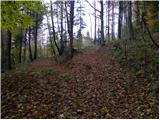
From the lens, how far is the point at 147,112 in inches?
367

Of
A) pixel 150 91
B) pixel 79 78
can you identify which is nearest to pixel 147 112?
pixel 150 91

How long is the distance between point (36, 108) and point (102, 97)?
2802mm

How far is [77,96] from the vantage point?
11.6 m

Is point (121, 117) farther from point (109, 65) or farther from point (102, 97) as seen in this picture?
point (109, 65)

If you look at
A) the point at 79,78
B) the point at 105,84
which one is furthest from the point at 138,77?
the point at 79,78

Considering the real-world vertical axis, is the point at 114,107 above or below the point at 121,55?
below

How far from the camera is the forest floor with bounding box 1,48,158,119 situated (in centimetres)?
956

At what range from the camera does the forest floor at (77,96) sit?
9.56m

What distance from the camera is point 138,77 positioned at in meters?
13.9

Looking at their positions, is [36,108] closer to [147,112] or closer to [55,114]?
[55,114]

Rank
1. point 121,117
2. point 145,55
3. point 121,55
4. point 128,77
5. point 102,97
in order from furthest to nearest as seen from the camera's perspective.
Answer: point 121,55 < point 145,55 < point 128,77 < point 102,97 < point 121,117

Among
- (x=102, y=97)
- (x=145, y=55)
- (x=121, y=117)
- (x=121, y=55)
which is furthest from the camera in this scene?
(x=121, y=55)

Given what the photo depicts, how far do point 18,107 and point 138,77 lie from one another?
6374 millimetres

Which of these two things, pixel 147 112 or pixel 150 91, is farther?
pixel 150 91
